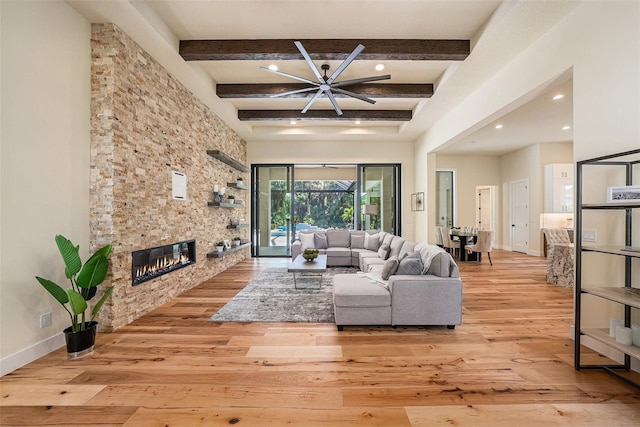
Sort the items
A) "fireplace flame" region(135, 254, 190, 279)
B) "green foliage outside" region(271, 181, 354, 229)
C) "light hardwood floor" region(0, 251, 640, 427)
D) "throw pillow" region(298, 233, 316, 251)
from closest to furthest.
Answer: "light hardwood floor" region(0, 251, 640, 427)
"fireplace flame" region(135, 254, 190, 279)
"throw pillow" region(298, 233, 316, 251)
"green foliage outside" region(271, 181, 354, 229)

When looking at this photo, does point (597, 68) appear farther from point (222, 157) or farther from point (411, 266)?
point (222, 157)

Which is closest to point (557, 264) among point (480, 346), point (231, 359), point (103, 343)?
point (480, 346)

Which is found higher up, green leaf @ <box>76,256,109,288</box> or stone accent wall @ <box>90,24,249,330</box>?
stone accent wall @ <box>90,24,249,330</box>

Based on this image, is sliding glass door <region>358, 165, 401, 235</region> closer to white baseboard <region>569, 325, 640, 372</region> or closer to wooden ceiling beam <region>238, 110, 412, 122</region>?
wooden ceiling beam <region>238, 110, 412, 122</region>

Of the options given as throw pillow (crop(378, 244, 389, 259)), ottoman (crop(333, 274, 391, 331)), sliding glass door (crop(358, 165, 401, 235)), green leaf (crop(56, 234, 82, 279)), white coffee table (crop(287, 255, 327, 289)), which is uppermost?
sliding glass door (crop(358, 165, 401, 235))

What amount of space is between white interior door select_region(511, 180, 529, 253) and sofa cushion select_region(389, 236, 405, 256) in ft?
18.1

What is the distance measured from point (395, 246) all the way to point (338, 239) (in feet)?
6.36

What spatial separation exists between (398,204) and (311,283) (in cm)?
411

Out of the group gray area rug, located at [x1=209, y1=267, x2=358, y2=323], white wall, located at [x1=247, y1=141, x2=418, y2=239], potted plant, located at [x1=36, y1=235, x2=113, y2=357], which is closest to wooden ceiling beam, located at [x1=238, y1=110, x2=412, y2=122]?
white wall, located at [x1=247, y1=141, x2=418, y2=239]

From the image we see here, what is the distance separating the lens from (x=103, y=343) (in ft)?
8.61

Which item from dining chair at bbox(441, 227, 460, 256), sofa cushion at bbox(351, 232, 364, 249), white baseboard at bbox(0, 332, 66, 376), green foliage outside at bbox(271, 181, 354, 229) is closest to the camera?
white baseboard at bbox(0, 332, 66, 376)

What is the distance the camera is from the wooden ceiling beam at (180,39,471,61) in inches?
133

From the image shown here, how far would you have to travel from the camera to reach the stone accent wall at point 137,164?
2.86 meters

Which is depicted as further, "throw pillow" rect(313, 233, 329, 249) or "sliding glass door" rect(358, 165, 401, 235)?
"sliding glass door" rect(358, 165, 401, 235)
